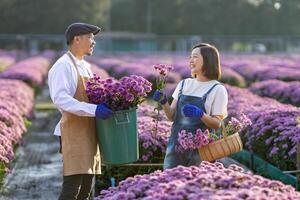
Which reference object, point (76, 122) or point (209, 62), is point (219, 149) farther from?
point (76, 122)

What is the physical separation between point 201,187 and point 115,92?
69.2 inches

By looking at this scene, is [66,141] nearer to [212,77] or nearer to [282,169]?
[212,77]

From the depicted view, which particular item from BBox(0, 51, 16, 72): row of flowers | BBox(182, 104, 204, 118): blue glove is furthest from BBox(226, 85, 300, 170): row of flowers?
BBox(0, 51, 16, 72): row of flowers

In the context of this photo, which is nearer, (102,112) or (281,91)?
(102,112)

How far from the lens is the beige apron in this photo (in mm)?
5199

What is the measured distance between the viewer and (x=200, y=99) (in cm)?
500

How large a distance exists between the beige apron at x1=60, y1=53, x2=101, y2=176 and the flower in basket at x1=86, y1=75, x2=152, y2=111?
0.24 ft

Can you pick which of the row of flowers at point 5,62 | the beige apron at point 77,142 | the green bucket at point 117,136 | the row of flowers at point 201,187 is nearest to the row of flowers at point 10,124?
the beige apron at point 77,142

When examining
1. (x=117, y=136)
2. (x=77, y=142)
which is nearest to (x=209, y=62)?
(x=117, y=136)

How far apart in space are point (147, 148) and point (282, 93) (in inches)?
311

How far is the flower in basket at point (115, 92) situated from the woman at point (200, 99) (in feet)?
0.89

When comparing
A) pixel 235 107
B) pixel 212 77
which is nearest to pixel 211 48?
pixel 212 77

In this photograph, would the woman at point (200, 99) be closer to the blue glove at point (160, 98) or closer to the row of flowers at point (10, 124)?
the blue glove at point (160, 98)

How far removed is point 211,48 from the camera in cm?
501
